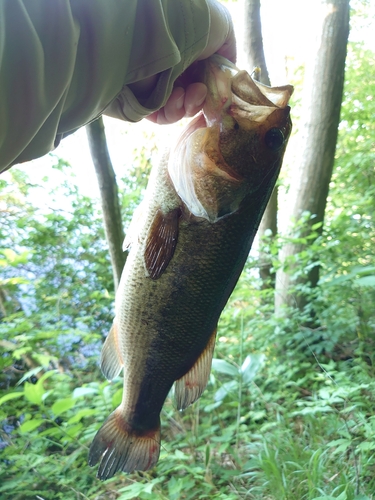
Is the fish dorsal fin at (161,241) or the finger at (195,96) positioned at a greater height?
the finger at (195,96)

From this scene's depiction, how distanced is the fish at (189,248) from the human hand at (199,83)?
35 mm

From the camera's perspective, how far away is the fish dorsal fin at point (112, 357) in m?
1.55

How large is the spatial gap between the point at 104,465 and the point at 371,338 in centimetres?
277

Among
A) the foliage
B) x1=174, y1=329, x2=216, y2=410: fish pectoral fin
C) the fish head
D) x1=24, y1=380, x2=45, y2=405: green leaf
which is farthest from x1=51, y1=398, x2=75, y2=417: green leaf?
the fish head

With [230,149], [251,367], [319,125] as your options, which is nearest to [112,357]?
[230,149]

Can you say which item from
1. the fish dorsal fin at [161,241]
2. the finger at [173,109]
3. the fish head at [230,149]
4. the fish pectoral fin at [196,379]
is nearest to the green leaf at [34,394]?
the fish pectoral fin at [196,379]

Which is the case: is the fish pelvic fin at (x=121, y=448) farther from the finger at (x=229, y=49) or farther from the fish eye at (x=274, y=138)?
the finger at (x=229, y=49)

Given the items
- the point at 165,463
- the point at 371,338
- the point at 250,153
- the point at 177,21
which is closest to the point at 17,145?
the point at 177,21

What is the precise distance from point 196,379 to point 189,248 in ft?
1.89

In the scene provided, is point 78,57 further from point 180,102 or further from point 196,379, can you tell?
point 196,379

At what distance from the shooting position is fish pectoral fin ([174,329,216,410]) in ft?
4.80

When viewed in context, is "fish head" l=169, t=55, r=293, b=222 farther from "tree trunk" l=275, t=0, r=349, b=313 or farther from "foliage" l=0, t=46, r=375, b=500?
"tree trunk" l=275, t=0, r=349, b=313

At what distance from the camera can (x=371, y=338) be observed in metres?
3.31

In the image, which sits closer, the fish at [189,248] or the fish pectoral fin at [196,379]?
the fish at [189,248]
